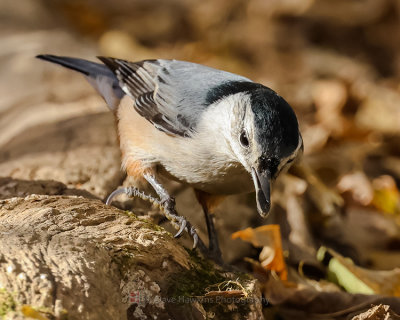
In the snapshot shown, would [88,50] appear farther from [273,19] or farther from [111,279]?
[111,279]

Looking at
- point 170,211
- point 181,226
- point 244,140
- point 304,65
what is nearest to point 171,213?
point 170,211

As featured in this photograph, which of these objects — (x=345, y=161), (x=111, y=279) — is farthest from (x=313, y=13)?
(x=111, y=279)

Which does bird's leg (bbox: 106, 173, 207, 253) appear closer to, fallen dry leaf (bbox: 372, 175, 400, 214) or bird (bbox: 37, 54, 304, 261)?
bird (bbox: 37, 54, 304, 261)

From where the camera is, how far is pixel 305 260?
3.66 meters

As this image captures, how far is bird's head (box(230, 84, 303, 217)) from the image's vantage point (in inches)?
104

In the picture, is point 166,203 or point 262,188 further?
point 166,203

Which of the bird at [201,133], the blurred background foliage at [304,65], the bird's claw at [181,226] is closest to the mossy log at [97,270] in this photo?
the bird's claw at [181,226]

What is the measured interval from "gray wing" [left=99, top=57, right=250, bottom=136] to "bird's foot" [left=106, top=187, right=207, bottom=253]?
36cm

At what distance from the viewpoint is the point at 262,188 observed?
2652mm

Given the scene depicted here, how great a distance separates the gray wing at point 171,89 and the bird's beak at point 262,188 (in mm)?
553

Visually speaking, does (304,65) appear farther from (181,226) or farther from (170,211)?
(181,226)

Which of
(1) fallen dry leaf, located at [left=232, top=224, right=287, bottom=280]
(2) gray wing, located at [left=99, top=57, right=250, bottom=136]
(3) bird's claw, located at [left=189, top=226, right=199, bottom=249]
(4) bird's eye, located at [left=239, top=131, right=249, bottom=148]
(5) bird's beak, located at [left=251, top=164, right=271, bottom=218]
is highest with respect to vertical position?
(2) gray wing, located at [left=99, top=57, right=250, bottom=136]

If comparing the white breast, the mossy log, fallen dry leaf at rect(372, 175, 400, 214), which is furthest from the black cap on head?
fallen dry leaf at rect(372, 175, 400, 214)

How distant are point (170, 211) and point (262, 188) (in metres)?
0.69
